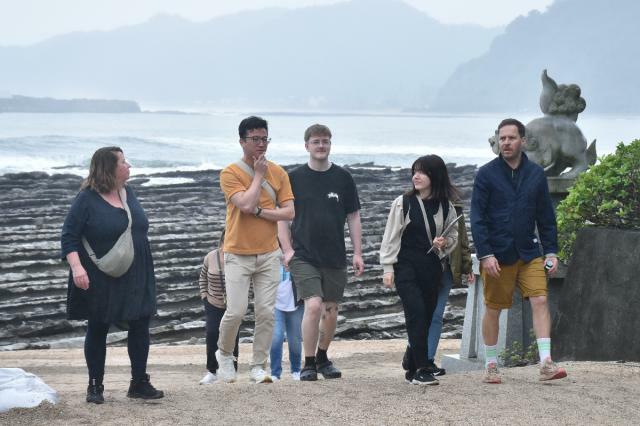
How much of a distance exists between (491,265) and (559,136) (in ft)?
9.71

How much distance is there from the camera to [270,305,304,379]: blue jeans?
316 inches

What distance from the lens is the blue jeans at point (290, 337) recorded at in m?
8.02

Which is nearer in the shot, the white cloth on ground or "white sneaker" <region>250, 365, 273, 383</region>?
the white cloth on ground

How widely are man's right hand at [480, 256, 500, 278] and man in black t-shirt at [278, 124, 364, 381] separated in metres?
1.04

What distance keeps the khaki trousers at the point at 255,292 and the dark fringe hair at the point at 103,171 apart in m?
0.96

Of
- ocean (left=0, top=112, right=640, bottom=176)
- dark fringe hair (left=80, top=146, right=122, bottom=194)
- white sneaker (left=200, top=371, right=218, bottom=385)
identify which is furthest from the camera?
ocean (left=0, top=112, right=640, bottom=176)

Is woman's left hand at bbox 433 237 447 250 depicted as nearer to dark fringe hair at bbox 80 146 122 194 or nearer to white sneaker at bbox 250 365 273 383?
white sneaker at bbox 250 365 273 383

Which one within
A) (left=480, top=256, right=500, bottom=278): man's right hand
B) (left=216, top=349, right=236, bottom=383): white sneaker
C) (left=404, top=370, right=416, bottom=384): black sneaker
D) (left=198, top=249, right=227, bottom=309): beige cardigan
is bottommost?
(left=216, top=349, right=236, bottom=383): white sneaker

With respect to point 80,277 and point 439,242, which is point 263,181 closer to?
point 439,242

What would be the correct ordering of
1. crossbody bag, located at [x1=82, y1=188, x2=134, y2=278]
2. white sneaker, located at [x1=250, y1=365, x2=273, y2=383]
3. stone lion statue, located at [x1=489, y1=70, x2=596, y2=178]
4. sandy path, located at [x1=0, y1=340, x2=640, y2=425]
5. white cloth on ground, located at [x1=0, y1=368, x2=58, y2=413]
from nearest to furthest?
sandy path, located at [x1=0, y1=340, x2=640, y2=425]
white cloth on ground, located at [x1=0, y1=368, x2=58, y2=413]
crossbody bag, located at [x1=82, y1=188, x2=134, y2=278]
white sneaker, located at [x1=250, y1=365, x2=273, y2=383]
stone lion statue, located at [x1=489, y1=70, x2=596, y2=178]

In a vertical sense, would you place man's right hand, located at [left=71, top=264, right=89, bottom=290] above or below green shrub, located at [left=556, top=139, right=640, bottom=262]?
below

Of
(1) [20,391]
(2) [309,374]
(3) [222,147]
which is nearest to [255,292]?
(2) [309,374]

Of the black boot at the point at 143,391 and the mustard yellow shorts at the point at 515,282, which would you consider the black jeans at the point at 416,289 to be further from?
the black boot at the point at 143,391

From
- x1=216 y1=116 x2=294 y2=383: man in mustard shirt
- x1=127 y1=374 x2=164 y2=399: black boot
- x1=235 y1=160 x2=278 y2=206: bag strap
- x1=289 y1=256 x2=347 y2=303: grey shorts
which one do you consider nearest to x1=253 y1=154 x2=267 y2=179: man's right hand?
x1=216 y1=116 x2=294 y2=383: man in mustard shirt
